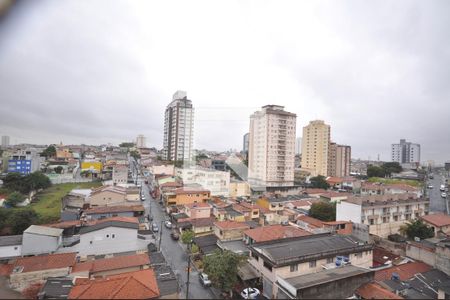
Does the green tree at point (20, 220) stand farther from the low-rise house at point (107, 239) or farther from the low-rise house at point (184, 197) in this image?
the low-rise house at point (184, 197)

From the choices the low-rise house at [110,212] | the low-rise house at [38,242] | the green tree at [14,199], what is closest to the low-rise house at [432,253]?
the low-rise house at [110,212]

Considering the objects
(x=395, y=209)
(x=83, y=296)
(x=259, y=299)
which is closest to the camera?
(x=83, y=296)

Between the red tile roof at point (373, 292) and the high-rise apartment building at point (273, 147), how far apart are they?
25.7 meters

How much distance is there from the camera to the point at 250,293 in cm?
870

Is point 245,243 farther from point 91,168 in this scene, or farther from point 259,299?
point 91,168

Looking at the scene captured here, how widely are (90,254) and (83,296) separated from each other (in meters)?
5.87

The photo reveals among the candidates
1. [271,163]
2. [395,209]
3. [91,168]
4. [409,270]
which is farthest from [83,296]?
[91,168]

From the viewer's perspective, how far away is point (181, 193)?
21484 millimetres

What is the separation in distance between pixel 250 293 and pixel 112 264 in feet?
19.4

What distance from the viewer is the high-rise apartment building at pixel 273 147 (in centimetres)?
3356

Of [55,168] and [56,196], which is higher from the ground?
[55,168]

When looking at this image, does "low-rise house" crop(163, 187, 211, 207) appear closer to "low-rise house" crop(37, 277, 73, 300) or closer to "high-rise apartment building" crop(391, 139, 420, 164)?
"low-rise house" crop(37, 277, 73, 300)

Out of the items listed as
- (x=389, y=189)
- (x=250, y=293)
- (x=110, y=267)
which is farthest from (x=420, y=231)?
(x=110, y=267)

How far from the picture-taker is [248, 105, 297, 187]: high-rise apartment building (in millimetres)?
33562
